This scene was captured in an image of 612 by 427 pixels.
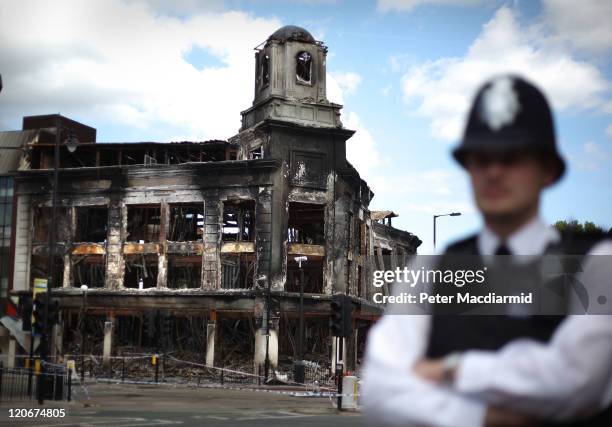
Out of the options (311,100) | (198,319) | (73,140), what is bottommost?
(198,319)

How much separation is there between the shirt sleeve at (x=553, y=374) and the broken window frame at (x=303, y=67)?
47.5 m

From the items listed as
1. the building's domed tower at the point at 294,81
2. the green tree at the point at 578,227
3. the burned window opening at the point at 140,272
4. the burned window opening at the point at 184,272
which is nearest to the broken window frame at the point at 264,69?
the building's domed tower at the point at 294,81

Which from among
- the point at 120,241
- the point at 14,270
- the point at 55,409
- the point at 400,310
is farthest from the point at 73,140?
the point at 400,310

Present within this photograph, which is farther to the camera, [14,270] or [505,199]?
[14,270]

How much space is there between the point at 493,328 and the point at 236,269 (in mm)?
46313

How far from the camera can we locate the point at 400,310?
161 centimetres

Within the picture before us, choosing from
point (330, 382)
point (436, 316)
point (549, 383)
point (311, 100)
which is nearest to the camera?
point (549, 383)

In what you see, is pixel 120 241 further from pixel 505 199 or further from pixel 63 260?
pixel 505 199

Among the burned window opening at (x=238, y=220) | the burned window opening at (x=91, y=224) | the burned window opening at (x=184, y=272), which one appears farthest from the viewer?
the burned window opening at (x=91, y=224)

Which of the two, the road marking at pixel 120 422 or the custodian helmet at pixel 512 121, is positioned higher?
the custodian helmet at pixel 512 121

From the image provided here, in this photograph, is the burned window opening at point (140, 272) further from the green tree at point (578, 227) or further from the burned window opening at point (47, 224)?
the green tree at point (578, 227)

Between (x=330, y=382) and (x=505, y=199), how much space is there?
139ft

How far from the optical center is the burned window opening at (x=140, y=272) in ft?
161

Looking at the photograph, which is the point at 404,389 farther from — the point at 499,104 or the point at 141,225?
the point at 141,225
